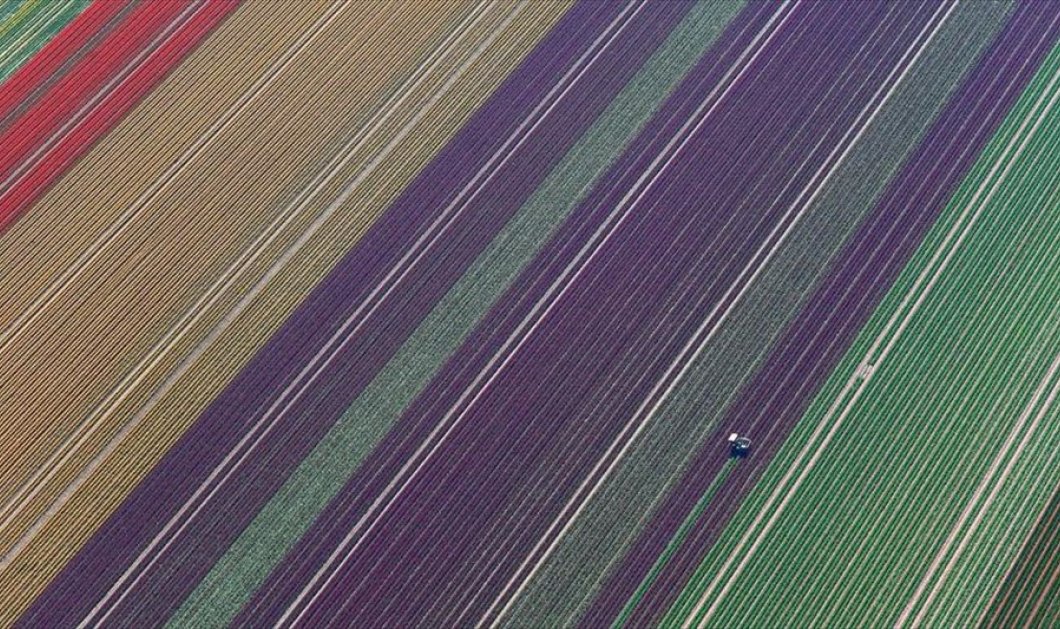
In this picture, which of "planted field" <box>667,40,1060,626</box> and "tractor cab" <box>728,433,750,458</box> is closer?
"planted field" <box>667,40,1060,626</box>

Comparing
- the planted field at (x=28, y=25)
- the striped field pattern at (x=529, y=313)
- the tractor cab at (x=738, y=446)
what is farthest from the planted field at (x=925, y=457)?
the planted field at (x=28, y=25)

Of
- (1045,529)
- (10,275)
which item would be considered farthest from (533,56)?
(1045,529)

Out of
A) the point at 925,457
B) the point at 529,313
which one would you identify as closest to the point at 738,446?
the point at 925,457

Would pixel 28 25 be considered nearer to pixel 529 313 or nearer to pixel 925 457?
pixel 529 313

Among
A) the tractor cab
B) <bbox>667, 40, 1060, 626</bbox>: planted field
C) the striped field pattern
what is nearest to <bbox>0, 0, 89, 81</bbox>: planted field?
the striped field pattern

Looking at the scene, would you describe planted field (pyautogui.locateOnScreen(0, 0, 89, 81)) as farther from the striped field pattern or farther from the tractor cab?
the tractor cab

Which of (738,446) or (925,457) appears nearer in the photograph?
(925,457)

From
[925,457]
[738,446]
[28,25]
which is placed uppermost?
[925,457]
